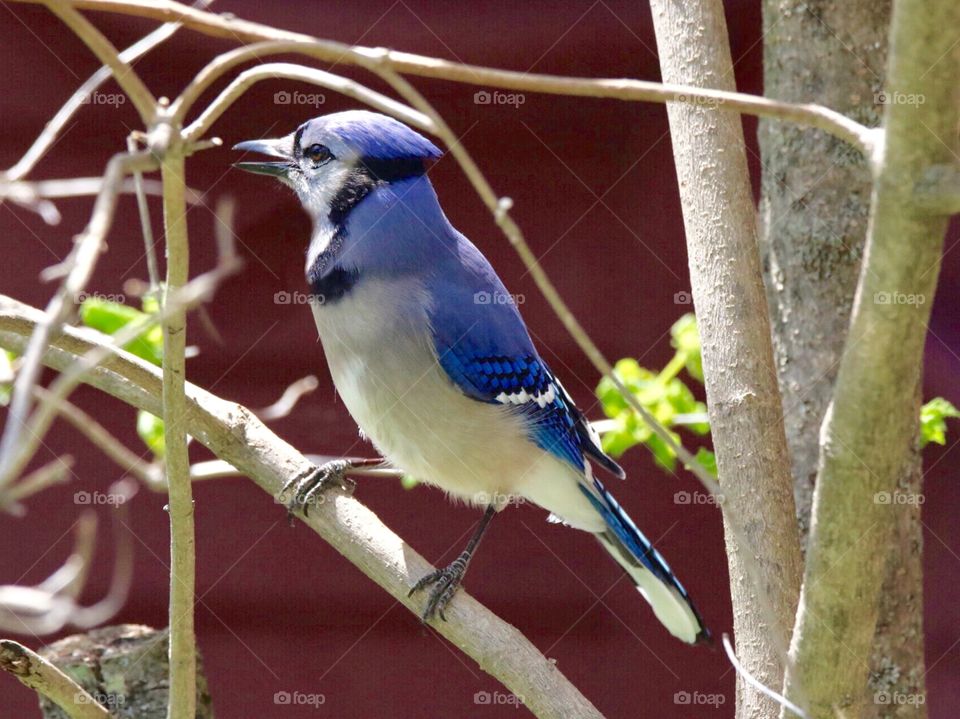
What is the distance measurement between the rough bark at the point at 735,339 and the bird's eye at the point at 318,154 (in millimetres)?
723

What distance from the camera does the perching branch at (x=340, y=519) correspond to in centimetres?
174

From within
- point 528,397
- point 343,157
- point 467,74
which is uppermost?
point 343,157

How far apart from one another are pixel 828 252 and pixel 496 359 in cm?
67

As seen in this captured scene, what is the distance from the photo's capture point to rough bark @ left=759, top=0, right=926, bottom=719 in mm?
2121

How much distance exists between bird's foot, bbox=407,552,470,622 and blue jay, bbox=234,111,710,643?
17 centimetres

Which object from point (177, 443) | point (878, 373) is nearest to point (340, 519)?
point (177, 443)

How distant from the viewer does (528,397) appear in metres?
2.38

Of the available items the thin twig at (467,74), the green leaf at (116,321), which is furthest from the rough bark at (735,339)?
the green leaf at (116,321)

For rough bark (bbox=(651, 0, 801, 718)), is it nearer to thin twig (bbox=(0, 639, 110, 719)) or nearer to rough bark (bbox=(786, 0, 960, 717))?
rough bark (bbox=(786, 0, 960, 717))

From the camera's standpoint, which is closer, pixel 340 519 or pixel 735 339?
pixel 735 339

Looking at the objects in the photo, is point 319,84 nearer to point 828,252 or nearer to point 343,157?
point 343,157

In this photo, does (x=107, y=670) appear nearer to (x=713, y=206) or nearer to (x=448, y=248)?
(x=448, y=248)

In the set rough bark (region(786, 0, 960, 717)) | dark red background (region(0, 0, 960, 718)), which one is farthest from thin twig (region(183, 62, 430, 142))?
dark red background (region(0, 0, 960, 718))

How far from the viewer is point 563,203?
3416 mm
